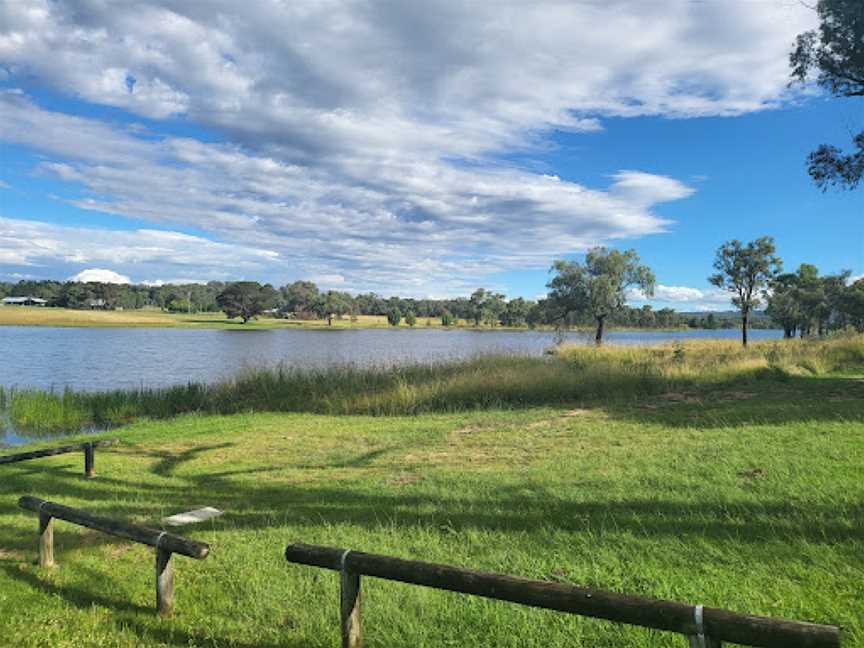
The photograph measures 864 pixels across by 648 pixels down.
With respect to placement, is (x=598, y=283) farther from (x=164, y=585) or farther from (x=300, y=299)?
(x=300, y=299)

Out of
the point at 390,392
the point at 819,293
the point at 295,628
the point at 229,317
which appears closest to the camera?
the point at 295,628

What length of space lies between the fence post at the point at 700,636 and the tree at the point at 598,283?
139 ft

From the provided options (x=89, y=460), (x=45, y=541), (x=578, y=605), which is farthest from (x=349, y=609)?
(x=89, y=460)

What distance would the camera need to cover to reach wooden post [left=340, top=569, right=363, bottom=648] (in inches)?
122

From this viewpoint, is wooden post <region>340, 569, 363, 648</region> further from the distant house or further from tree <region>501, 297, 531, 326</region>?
the distant house

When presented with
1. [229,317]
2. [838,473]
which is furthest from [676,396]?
[229,317]

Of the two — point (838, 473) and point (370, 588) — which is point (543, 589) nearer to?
point (370, 588)

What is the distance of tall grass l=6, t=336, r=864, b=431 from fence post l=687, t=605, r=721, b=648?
11.8 m

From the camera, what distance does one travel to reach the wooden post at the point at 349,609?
3094mm

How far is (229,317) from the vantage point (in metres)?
116

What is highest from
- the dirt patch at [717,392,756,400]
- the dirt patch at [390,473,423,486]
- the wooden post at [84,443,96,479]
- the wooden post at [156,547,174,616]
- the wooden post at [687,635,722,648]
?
the wooden post at [687,635,722,648]

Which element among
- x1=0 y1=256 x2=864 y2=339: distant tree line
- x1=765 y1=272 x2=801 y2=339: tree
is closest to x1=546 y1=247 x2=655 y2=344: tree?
x1=0 y1=256 x2=864 y2=339: distant tree line

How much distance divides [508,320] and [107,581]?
409 feet

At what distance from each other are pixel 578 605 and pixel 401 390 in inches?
504
